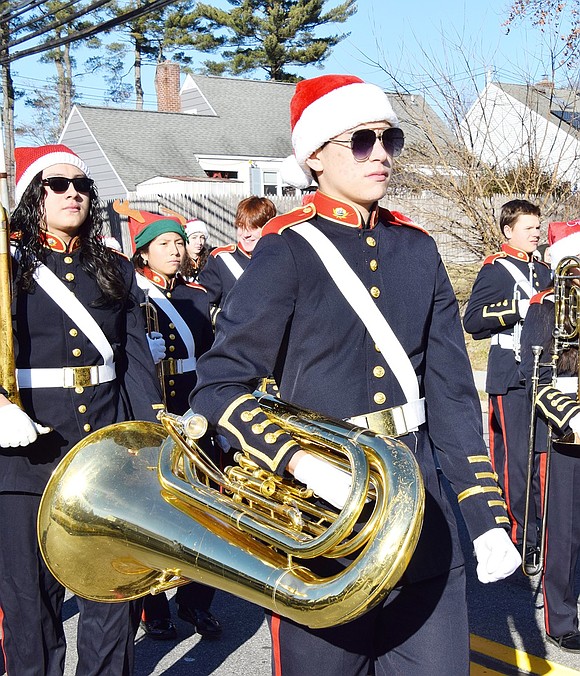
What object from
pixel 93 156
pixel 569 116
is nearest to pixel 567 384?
pixel 569 116

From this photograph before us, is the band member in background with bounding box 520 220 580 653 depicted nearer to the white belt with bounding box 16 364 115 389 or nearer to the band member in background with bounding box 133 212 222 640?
the band member in background with bounding box 133 212 222 640

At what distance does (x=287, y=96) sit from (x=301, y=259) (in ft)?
111

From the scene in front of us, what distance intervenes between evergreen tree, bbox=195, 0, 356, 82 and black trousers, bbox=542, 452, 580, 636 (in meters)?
35.3

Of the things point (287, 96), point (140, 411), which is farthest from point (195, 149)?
point (140, 411)

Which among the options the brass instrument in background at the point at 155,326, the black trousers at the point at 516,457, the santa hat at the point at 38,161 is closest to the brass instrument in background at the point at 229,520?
the santa hat at the point at 38,161

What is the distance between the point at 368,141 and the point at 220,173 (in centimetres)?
3069

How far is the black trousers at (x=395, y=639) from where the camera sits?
2.33 meters

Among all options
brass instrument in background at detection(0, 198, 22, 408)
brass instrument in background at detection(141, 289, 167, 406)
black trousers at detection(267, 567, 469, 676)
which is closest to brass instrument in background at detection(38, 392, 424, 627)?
black trousers at detection(267, 567, 469, 676)

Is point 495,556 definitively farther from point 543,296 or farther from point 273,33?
point 273,33

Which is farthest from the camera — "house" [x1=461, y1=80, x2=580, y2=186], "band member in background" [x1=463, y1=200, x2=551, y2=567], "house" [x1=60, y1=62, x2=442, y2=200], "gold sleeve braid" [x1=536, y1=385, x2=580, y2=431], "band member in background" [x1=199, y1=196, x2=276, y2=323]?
"house" [x1=60, y1=62, x2=442, y2=200]

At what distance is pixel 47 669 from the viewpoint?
3438 millimetres

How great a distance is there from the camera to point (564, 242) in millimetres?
4910

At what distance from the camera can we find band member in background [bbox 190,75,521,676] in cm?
235

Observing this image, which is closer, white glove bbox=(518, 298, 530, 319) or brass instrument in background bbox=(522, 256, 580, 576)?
brass instrument in background bbox=(522, 256, 580, 576)
